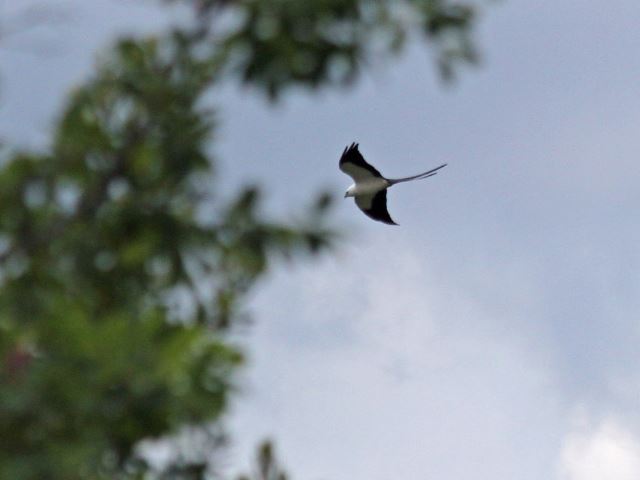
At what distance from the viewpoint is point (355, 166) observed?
20.1 m

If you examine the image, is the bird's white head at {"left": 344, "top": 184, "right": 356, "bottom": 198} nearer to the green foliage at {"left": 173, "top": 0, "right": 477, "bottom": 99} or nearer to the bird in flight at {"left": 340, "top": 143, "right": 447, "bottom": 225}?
the bird in flight at {"left": 340, "top": 143, "right": 447, "bottom": 225}

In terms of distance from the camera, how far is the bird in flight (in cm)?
1970

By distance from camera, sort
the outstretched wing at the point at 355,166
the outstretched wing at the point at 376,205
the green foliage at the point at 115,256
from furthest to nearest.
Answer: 1. the outstretched wing at the point at 376,205
2. the outstretched wing at the point at 355,166
3. the green foliage at the point at 115,256

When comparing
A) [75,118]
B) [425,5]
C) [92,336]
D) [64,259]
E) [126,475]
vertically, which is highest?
[425,5]

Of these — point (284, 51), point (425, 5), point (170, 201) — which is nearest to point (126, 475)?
point (170, 201)

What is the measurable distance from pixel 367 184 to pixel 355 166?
591 mm

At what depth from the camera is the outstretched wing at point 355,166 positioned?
770 inches

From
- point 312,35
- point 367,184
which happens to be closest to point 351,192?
point 367,184

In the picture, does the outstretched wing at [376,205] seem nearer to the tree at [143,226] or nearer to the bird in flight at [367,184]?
the bird in flight at [367,184]

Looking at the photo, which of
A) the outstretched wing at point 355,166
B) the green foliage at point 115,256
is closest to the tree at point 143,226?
the green foliage at point 115,256

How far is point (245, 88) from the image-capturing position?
799cm

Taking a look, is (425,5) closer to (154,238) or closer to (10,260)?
(154,238)

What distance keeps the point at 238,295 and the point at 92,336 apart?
12.0ft

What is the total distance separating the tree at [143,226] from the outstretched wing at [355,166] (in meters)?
11.2
